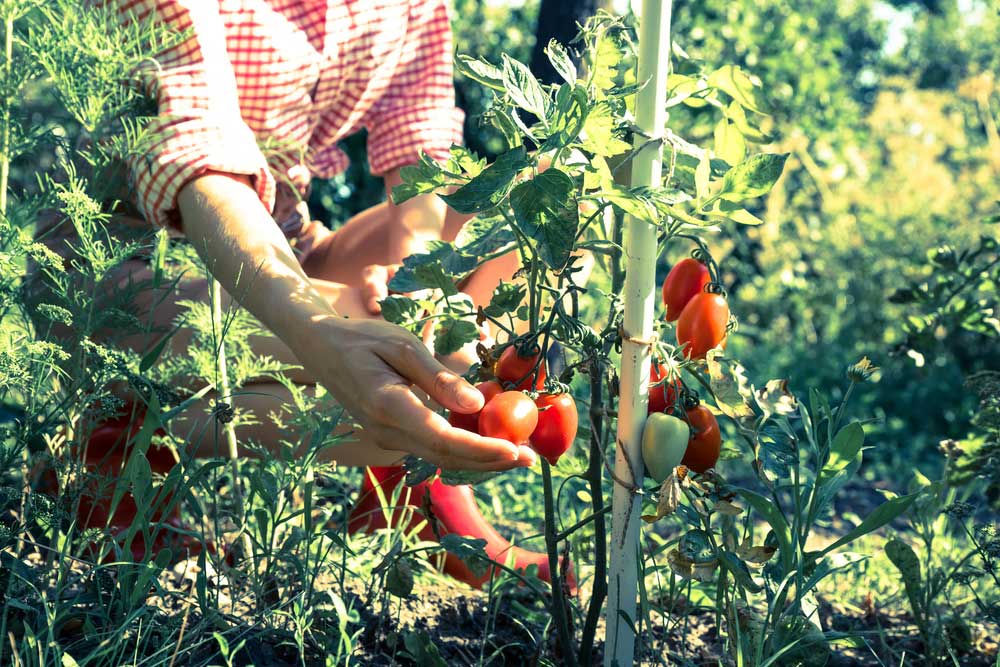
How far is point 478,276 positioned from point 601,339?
764 mm

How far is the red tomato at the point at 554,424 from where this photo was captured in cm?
112

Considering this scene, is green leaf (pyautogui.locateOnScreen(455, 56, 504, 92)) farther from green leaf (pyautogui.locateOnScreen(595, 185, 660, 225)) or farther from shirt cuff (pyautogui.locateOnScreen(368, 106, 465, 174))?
shirt cuff (pyautogui.locateOnScreen(368, 106, 465, 174))

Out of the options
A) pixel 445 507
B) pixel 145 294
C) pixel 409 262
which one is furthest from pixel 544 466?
pixel 145 294

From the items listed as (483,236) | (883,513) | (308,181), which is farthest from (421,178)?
(308,181)

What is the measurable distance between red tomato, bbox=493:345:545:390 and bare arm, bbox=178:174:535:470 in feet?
0.22

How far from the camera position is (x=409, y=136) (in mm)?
2205

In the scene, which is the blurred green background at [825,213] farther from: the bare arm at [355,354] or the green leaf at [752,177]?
the green leaf at [752,177]

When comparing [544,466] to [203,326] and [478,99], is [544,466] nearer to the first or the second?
[203,326]

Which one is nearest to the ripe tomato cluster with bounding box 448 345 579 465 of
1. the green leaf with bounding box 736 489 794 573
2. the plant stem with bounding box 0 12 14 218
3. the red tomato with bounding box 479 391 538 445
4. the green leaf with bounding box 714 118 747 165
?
the red tomato with bounding box 479 391 538 445

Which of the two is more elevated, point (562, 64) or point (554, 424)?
point (562, 64)

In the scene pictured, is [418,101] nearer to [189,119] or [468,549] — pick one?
[189,119]

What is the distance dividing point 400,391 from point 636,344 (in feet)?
0.91

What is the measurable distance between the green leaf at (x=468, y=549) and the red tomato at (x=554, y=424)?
219 mm

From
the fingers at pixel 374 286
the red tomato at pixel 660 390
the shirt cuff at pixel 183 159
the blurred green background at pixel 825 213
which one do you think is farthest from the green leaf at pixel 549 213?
the blurred green background at pixel 825 213
